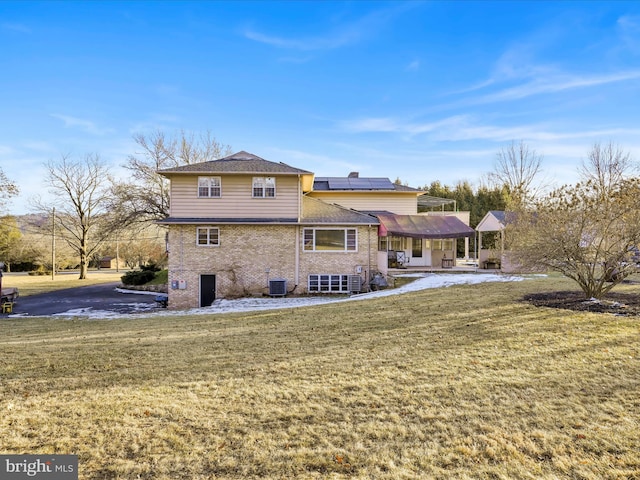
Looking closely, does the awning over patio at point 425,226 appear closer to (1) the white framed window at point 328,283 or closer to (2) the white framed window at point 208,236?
(1) the white framed window at point 328,283

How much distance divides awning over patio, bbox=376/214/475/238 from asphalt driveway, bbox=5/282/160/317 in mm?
16194

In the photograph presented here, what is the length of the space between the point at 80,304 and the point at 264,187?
1270 cm

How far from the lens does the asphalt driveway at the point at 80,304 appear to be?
60.5 ft

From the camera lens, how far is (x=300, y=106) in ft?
81.5

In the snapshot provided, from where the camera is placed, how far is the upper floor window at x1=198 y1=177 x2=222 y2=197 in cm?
2086

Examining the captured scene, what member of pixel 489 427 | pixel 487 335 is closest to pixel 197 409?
pixel 489 427

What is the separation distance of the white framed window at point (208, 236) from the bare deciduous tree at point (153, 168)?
32.9ft

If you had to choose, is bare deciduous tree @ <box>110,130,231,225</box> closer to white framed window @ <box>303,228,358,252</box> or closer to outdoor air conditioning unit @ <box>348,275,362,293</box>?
white framed window @ <box>303,228,358,252</box>

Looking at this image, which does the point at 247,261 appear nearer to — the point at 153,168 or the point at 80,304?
the point at 80,304

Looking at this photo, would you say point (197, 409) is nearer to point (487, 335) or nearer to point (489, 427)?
point (489, 427)

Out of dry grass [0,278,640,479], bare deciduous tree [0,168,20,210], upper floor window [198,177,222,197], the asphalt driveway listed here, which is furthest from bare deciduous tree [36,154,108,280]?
dry grass [0,278,640,479]

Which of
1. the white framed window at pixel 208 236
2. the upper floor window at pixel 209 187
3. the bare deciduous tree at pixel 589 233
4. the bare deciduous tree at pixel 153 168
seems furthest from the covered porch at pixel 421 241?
the bare deciduous tree at pixel 153 168

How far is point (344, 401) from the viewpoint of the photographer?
520cm

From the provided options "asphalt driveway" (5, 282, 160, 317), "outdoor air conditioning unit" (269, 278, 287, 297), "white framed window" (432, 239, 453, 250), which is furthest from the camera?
"white framed window" (432, 239, 453, 250)
